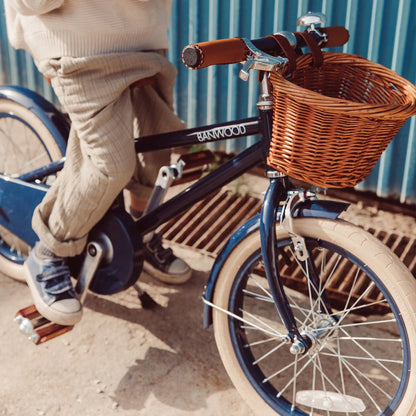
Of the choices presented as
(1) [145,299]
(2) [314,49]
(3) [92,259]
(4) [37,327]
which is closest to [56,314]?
(4) [37,327]

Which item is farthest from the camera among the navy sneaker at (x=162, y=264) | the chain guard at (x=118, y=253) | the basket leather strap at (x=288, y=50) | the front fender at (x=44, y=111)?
the navy sneaker at (x=162, y=264)

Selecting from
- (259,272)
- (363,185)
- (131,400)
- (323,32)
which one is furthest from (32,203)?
(363,185)

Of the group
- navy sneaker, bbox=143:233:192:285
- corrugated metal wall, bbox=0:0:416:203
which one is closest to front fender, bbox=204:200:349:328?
navy sneaker, bbox=143:233:192:285

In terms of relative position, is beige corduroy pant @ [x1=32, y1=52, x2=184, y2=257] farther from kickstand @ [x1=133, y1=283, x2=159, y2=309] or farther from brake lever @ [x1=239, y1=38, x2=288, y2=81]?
brake lever @ [x1=239, y1=38, x2=288, y2=81]

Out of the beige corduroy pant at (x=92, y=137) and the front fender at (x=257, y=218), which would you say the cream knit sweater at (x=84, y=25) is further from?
the front fender at (x=257, y=218)

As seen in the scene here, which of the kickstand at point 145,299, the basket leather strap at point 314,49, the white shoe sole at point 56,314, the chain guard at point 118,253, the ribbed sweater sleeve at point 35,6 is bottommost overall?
the kickstand at point 145,299

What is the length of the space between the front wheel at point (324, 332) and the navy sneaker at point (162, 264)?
35 centimetres

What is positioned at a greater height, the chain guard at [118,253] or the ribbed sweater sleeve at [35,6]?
the ribbed sweater sleeve at [35,6]

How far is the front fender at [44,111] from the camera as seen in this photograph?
281 cm

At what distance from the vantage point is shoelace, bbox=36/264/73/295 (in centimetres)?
254

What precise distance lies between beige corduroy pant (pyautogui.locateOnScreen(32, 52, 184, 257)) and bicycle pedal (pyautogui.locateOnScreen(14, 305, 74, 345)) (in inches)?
11.1

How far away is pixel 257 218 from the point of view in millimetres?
2129

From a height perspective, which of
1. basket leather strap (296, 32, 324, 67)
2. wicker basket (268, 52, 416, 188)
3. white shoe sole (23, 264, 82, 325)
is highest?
basket leather strap (296, 32, 324, 67)

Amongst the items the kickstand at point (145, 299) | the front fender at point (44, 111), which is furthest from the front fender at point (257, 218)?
the front fender at point (44, 111)
